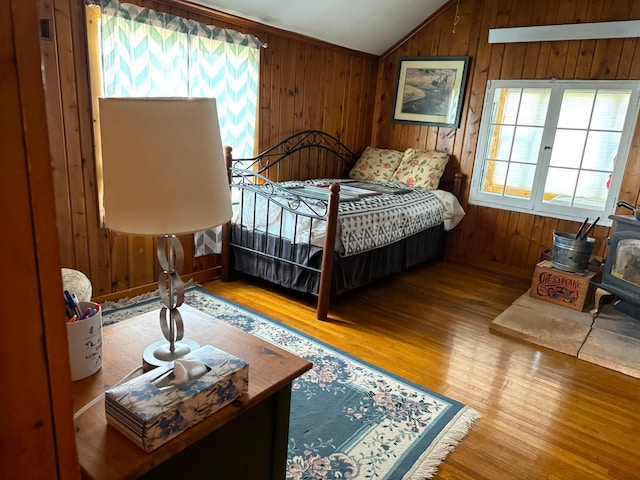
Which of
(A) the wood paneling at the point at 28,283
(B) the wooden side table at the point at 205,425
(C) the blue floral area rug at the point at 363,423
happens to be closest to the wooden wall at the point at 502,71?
(C) the blue floral area rug at the point at 363,423

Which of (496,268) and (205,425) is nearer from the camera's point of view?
(205,425)

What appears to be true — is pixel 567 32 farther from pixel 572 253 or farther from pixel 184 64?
pixel 184 64

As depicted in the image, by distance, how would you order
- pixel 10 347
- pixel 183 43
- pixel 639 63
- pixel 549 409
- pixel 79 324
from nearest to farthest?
pixel 10 347 → pixel 79 324 → pixel 549 409 → pixel 183 43 → pixel 639 63

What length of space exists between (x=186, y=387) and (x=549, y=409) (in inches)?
75.0

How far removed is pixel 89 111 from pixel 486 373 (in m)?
2.70

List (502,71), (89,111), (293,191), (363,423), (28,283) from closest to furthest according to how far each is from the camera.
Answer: (28,283) < (363,423) < (89,111) < (293,191) < (502,71)

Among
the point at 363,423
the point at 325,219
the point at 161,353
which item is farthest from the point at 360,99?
the point at 161,353

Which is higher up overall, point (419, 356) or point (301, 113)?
point (301, 113)

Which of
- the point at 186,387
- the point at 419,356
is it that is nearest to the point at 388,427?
the point at 419,356

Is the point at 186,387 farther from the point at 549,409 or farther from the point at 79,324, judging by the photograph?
the point at 549,409

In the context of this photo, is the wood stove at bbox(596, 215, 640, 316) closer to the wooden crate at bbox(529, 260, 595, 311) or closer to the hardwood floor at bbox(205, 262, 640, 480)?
the wooden crate at bbox(529, 260, 595, 311)

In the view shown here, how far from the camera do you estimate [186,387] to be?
0.97m

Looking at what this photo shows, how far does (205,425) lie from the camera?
97 cm

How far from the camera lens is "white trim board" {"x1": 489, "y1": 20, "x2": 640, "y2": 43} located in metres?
3.40
